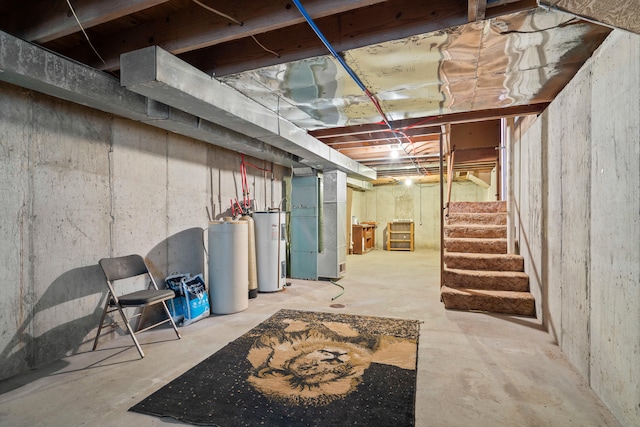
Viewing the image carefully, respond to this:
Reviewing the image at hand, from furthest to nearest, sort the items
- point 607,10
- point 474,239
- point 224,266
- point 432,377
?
point 474,239, point 224,266, point 432,377, point 607,10

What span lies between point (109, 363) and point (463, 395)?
2558 millimetres

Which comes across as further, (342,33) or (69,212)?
(69,212)

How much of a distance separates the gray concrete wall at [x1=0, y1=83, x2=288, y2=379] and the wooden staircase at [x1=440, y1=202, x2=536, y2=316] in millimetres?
3367

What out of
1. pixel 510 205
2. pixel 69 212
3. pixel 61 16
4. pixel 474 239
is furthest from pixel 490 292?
pixel 61 16

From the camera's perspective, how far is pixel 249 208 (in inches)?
187

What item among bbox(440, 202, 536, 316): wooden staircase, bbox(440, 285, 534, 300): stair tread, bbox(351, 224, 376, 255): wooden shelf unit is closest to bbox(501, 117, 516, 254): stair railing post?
bbox(440, 202, 536, 316): wooden staircase

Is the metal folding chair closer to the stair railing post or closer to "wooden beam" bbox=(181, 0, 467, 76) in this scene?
"wooden beam" bbox=(181, 0, 467, 76)

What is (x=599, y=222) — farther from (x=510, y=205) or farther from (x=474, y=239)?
(x=510, y=205)

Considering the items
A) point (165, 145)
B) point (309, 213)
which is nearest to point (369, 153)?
point (309, 213)

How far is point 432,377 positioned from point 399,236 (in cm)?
855

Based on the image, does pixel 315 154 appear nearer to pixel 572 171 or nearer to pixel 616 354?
pixel 572 171

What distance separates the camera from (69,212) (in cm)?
257

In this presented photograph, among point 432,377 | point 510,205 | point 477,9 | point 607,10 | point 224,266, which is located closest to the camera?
point 607,10

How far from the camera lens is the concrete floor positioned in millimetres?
1764
